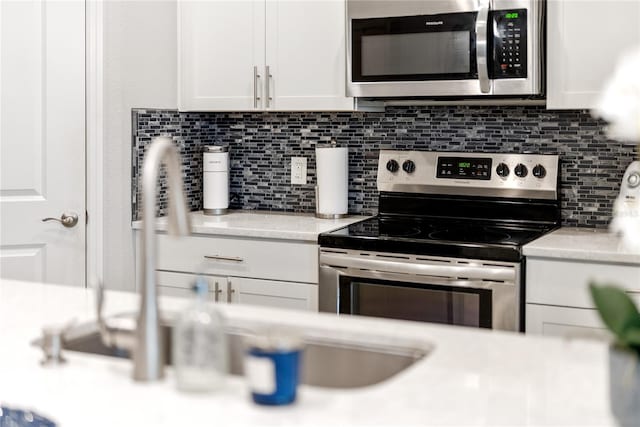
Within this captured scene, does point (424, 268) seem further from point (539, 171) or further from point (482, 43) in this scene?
point (482, 43)

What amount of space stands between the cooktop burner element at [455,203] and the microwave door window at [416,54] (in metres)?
0.45

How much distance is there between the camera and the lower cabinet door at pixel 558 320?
2.79 meters

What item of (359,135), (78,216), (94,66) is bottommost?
(78,216)

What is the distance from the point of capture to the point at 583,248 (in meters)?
2.81

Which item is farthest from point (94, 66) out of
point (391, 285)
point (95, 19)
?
point (391, 285)

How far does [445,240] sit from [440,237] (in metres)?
0.08

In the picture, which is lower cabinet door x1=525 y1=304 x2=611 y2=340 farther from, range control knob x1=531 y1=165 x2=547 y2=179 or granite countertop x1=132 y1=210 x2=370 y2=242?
granite countertop x1=132 y1=210 x2=370 y2=242

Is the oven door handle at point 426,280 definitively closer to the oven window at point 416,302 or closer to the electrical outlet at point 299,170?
the oven window at point 416,302

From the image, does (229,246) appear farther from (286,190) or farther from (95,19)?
(95,19)

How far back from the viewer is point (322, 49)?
3461 millimetres

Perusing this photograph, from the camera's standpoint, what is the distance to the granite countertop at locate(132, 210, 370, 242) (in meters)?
3.27

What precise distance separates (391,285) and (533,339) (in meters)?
1.41

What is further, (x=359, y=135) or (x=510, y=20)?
(x=359, y=135)

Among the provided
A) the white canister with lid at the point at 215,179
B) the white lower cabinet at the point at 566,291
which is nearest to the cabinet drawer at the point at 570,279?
the white lower cabinet at the point at 566,291
